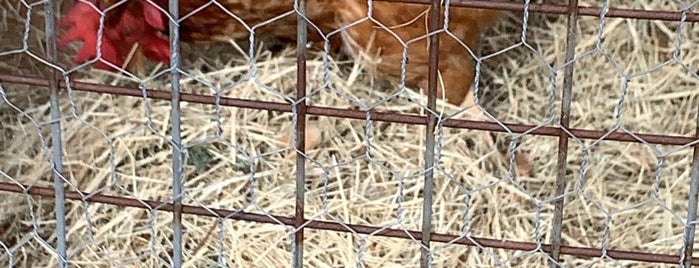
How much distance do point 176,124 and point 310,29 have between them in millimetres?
651

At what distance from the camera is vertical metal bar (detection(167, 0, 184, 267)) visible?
1011 mm

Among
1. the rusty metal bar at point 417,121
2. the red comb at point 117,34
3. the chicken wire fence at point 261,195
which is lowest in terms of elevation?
the chicken wire fence at point 261,195

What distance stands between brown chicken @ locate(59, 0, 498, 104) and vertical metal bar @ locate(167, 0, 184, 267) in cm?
40

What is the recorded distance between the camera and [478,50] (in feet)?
5.60

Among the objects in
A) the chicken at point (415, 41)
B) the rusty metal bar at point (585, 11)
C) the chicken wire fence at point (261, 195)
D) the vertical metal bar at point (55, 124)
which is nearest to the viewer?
the rusty metal bar at point (585, 11)

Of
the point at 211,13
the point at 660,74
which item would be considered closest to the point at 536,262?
the point at 660,74

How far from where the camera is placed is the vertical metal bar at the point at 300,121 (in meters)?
0.99

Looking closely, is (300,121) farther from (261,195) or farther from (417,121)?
(261,195)

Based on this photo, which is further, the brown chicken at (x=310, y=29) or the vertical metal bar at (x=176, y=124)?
the brown chicken at (x=310, y=29)

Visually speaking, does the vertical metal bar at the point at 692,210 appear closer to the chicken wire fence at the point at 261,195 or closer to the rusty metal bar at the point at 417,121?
the rusty metal bar at the point at 417,121

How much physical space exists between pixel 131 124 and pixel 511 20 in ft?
2.41

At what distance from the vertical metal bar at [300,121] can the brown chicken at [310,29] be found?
456mm

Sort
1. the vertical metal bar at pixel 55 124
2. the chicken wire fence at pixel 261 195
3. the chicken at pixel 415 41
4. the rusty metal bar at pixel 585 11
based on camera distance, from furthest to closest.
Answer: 1. the chicken at pixel 415 41
2. the chicken wire fence at pixel 261 195
3. the vertical metal bar at pixel 55 124
4. the rusty metal bar at pixel 585 11

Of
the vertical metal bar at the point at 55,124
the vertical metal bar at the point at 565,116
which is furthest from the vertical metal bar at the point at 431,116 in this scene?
the vertical metal bar at the point at 55,124
